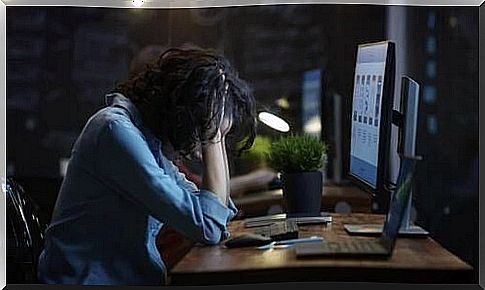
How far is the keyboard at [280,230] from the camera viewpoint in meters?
1.29

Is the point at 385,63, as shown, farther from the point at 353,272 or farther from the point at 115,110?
the point at 115,110

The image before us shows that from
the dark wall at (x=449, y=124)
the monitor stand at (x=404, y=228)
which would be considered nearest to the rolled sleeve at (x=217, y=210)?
the monitor stand at (x=404, y=228)

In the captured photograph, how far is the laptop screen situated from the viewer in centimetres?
128

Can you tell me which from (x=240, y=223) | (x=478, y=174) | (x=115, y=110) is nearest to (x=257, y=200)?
(x=240, y=223)

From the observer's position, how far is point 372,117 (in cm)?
125

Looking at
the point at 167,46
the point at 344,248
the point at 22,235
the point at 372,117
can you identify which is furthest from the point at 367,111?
the point at 22,235

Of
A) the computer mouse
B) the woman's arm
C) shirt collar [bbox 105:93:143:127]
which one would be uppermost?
shirt collar [bbox 105:93:143:127]

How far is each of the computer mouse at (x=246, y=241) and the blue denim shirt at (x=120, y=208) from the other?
2 centimetres

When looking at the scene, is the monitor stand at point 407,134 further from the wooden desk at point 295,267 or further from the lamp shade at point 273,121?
the lamp shade at point 273,121

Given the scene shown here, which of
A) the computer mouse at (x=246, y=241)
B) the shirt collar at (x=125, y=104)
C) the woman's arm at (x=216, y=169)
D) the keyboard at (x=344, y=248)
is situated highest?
the shirt collar at (x=125, y=104)

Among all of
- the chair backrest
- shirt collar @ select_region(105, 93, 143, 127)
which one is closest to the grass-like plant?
shirt collar @ select_region(105, 93, 143, 127)

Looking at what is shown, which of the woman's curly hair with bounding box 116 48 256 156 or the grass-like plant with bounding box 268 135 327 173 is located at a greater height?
the woman's curly hair with bounding box 116 48 256 156

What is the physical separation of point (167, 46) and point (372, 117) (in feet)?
1.23

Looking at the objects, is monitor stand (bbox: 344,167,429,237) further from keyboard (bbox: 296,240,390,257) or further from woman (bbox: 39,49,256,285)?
woman (bbox: 39,49,256,285)
